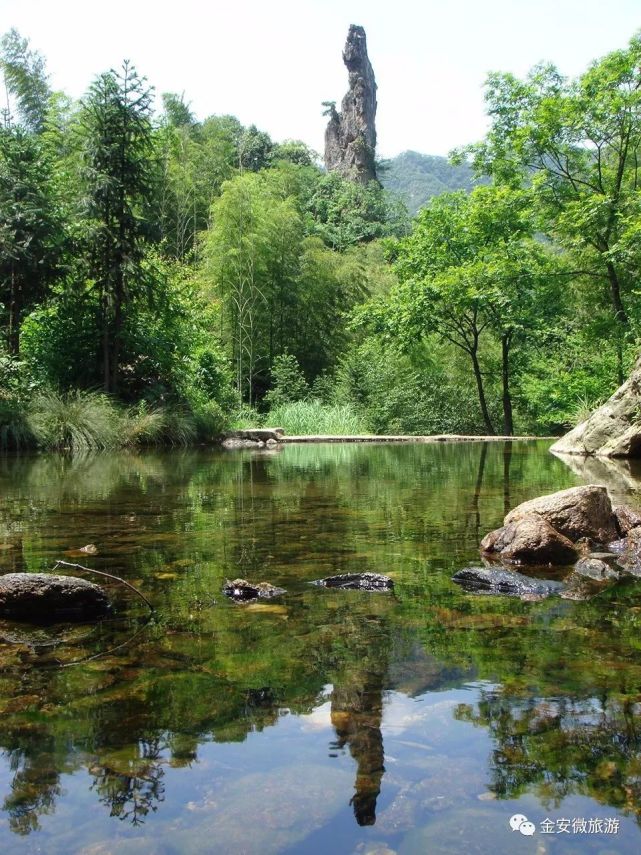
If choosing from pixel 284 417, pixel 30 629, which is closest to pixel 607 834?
pixel 30 629

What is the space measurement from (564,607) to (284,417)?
762 inches

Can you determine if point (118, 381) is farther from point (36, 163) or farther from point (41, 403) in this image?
point (36, 163)

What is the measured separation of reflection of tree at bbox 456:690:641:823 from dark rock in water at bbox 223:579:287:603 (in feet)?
5.16

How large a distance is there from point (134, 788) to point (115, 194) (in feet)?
56.6

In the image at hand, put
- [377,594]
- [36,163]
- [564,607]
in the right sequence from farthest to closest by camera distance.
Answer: [36,163] → [377,594] → [564,607]

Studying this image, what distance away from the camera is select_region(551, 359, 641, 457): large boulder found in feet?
45.4

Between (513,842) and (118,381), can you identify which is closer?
(513,842)

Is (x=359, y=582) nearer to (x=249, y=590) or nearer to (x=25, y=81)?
(x=249, y=590)


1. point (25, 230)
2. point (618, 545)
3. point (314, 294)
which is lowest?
point (618, 545)

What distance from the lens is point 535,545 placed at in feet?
15.8

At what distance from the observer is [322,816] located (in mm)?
1808

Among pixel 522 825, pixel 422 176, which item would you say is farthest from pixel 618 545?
pixel 422 176

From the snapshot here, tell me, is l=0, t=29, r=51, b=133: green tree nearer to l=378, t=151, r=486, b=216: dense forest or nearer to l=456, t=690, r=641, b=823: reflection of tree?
l=456, t=690, r=641, b=823: reflection of tree

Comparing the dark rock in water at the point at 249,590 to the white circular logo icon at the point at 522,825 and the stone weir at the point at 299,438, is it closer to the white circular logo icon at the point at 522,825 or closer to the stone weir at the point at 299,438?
the white circular logo icon at the point at 522,825
